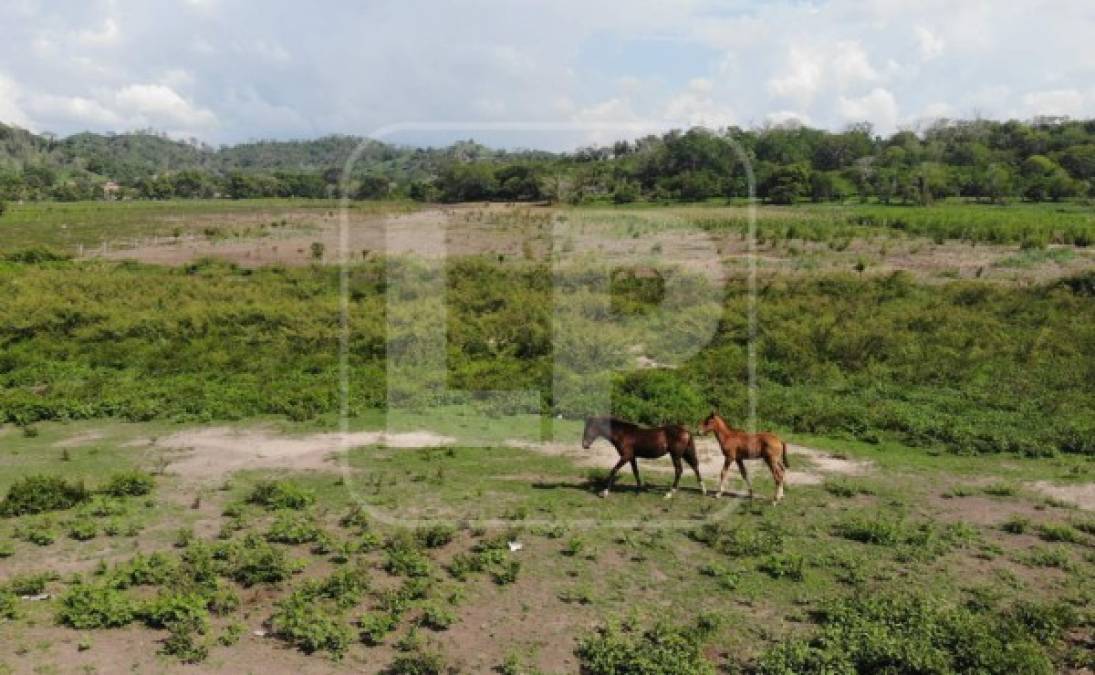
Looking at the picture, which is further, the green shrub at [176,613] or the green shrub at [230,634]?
the green shrub at [176,613]

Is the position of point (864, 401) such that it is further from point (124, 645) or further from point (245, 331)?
point (245, 331)

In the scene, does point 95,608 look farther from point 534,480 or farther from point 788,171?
point 788,171

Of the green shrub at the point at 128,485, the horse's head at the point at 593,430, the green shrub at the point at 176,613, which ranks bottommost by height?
the green shrub at the point at 176,613

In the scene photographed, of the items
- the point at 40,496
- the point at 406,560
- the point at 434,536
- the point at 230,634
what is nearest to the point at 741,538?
the point at 434,536

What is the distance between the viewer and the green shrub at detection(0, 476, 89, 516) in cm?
1138

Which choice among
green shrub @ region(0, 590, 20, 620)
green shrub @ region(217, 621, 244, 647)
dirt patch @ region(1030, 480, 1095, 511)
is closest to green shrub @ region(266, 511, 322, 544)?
green shrub @ region(217, 621, 244, 647)

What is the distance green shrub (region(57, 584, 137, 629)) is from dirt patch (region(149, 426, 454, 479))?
448 cm

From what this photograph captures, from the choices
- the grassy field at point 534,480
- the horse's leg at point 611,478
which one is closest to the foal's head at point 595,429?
the horse's leg at point 611,478

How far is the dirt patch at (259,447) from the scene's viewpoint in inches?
545

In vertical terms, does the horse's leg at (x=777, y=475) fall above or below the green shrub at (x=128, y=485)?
above

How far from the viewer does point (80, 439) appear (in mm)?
15586

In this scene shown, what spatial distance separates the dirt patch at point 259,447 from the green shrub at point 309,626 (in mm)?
5148

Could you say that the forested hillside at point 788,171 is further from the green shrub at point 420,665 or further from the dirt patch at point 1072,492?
A: the green shrub at point 420,665

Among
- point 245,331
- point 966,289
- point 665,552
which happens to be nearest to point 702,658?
point 665,552
